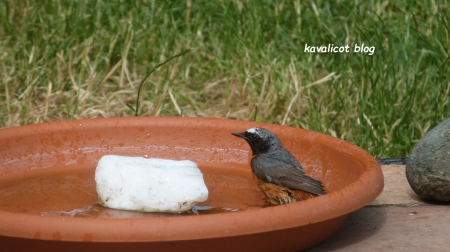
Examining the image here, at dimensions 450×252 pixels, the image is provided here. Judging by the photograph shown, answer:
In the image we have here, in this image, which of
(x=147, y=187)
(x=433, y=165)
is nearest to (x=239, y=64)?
(x=433, y=165)

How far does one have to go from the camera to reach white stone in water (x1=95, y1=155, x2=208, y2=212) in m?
3.19

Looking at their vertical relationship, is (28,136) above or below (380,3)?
below

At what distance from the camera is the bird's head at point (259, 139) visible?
3764 mm

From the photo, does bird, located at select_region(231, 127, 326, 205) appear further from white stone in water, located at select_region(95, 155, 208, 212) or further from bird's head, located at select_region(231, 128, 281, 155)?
white stone in water, located at select_region(95, 155, 208, 212)

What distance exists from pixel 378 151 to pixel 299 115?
0.70 metres

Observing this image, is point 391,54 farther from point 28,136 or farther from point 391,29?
point 28,136

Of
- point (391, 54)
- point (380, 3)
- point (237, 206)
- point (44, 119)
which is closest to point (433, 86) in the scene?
point (391, 54)

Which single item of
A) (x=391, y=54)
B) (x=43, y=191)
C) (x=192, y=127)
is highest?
A: (x=391, y=54)

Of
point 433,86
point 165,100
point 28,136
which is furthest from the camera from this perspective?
point 165,100

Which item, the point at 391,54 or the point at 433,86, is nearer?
the point at 433,86

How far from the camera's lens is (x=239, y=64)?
5.68 m

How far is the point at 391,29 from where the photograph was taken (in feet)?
19.2

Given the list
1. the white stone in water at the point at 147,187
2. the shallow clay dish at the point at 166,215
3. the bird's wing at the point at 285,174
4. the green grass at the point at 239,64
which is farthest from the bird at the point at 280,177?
the green grass at the point at 239,64

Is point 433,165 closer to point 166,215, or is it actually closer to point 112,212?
point 166,215
